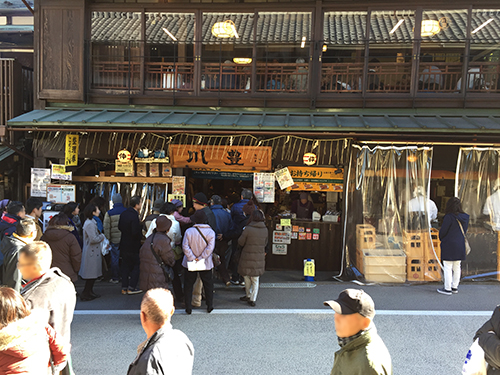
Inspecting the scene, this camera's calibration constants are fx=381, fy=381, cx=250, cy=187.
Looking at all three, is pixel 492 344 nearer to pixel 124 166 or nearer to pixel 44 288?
pixel 44 288

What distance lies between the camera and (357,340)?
282 centimetres

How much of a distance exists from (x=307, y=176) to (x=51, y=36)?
788cm

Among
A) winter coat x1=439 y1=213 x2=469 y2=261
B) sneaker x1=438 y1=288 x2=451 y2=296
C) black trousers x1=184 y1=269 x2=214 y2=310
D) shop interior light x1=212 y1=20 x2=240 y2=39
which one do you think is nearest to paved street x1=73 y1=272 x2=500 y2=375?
sneaker x1=438 y1=288 x2=451 y2=296

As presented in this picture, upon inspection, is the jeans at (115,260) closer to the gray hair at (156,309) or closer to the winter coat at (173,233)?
the winter coat at (173,233)

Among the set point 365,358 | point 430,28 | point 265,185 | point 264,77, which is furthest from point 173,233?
point 430,28

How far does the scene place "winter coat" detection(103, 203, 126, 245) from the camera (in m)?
9.24

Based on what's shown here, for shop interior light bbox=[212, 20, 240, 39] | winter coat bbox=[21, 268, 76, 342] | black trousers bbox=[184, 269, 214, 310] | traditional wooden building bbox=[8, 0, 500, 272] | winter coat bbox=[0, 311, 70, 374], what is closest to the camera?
winter coat bbox=[0, 311, 70, 374]

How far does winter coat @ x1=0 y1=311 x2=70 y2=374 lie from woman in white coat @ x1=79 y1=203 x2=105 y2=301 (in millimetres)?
5012

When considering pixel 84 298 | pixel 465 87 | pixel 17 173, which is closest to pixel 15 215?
pixel 84 298

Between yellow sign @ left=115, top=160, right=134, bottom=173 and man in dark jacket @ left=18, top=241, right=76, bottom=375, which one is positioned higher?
yellow sign @ left=115, top=160, right=134, bottom=173

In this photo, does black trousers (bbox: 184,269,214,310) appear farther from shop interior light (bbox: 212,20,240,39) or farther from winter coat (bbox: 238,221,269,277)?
shop interior light (bbox: 212,20,240,39)

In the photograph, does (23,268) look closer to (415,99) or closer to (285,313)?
(285,313)

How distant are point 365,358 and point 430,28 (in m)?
9.61

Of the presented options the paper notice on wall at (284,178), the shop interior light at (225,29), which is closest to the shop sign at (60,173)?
the shop interior light at (225,29)
